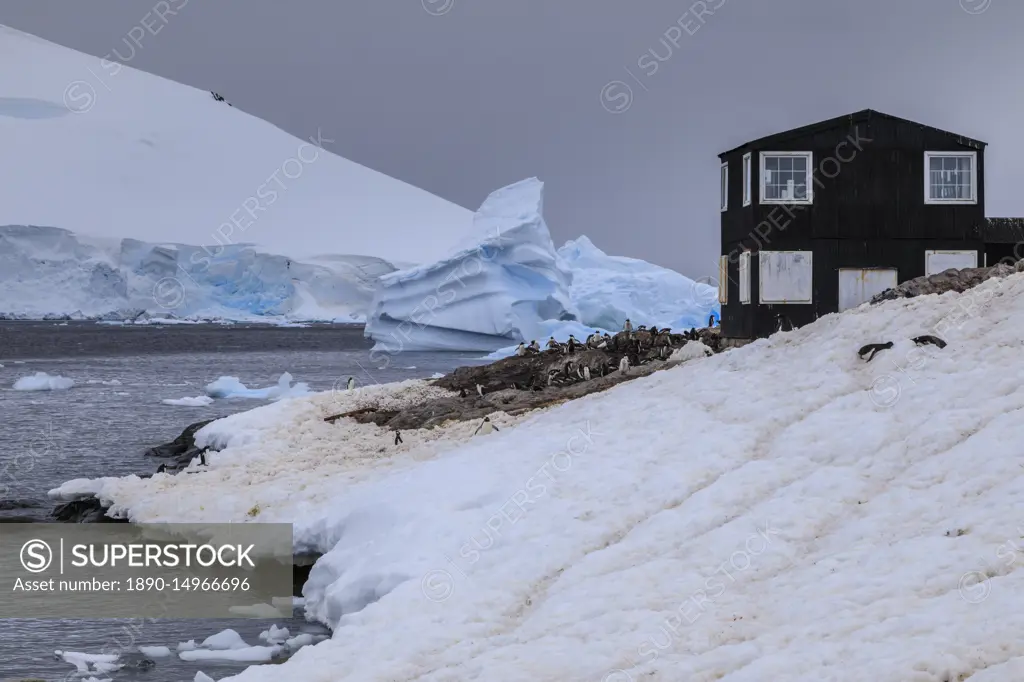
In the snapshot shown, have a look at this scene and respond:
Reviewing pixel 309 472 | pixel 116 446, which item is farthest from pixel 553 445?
pixel 116 446

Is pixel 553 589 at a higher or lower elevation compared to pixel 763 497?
lower

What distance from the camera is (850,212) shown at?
2456cm

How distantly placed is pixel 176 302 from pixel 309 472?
297ft

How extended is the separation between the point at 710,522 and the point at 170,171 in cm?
15880

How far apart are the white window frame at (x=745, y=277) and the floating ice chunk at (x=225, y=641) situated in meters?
15.2

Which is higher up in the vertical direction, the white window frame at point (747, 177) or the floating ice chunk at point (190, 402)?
the white window frame at point (747, 177)

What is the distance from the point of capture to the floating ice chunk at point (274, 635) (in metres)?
12.5

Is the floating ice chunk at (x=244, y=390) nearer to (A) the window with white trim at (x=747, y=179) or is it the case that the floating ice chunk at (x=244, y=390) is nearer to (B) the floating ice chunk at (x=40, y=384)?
(B) the floating ice chunk at (x=40, y=384)

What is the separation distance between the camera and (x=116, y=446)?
29.2 metres

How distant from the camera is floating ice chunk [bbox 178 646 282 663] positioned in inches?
469

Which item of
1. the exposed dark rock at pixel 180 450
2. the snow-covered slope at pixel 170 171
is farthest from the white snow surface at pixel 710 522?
the snow-covered slope at pixel 170 171

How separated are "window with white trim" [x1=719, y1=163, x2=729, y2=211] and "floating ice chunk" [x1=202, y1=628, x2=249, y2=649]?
669 inches

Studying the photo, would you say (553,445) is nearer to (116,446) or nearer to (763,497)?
(763,497)

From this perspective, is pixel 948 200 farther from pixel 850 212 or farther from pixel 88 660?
pixel 88 660
